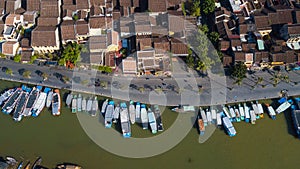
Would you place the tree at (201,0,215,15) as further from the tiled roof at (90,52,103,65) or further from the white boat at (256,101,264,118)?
the tiled roof at (90,52,103,65)

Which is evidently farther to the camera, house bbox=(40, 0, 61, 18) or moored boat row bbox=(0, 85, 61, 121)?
house bbox=(40, 0, 61, 18)

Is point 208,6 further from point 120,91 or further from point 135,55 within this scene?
point 120,91

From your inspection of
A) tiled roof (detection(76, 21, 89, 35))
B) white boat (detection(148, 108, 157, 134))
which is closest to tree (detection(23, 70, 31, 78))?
tiled roof (detection(76, 21, 89, 35))

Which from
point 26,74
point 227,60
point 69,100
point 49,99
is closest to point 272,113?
point 227,60

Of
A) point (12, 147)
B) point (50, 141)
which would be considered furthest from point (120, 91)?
point (12, 147)

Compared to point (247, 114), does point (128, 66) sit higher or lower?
higher

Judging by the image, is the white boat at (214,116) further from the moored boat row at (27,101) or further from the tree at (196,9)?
the moored boat row at (27,101)

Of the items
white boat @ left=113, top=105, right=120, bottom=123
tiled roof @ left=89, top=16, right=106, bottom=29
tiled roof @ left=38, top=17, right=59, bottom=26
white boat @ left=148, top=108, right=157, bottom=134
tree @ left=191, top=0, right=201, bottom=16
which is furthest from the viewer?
tree @ left=191, top=0, right=201, bottom=16

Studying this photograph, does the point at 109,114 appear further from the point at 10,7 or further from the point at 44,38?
the point at 10,7
